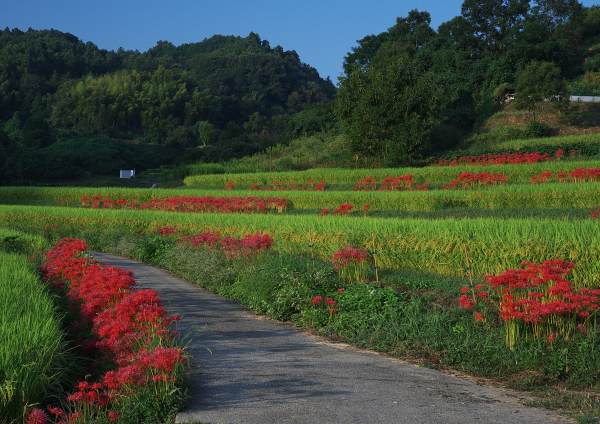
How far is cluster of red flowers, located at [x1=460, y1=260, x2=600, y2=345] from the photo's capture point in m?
5.25

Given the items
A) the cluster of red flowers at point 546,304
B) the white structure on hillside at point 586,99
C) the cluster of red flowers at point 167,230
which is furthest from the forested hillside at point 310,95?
the cluster of red flowers at point 546,304

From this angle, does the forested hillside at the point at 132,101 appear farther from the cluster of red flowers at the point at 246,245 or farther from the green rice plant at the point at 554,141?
the cluster of red flowers at the point at 246,245

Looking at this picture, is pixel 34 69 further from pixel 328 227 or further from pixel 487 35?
pixel 328 227

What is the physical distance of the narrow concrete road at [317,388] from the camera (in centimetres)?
411

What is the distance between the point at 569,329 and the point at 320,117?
4295cm

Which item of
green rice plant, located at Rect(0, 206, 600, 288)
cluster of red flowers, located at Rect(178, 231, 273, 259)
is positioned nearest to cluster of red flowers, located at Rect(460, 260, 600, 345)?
green rice plant, located at Rect(0, 206, 600, 288)

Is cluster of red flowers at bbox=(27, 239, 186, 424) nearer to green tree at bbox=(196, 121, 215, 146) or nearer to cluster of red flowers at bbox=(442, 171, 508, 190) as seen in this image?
cluster of red flowers at bbox=(442, 171, 508, 190)

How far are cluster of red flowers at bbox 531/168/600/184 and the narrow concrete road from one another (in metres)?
14.1

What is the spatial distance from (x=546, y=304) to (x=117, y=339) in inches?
171

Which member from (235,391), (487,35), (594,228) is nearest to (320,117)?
(487,35)

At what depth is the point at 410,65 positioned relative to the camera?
32500mm

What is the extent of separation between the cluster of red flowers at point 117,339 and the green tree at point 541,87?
3635cm

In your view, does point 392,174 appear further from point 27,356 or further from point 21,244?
point 27,356

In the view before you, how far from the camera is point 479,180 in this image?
19156 millimetres
